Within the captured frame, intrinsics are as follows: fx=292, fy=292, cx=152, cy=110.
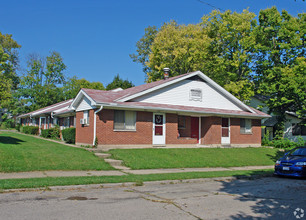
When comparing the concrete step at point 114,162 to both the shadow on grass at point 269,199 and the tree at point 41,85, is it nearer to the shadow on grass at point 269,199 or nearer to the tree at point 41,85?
the shadow on grass at point 269,199

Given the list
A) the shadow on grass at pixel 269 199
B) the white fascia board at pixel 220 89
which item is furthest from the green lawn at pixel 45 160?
the white fascia board at pixel 220 89

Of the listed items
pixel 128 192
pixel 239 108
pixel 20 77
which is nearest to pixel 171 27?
pixel 239 108

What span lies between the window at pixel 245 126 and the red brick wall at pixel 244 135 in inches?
12.8

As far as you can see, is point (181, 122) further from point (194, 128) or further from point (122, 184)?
point (122, 184)

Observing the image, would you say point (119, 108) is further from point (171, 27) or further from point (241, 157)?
point (171, 27)

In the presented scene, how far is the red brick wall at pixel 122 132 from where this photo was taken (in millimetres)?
18031

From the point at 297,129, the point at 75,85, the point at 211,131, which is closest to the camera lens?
the point at 211,131

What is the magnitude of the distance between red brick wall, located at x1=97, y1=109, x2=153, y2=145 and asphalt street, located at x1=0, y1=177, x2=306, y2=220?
851 cm

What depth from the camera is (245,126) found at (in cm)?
2514

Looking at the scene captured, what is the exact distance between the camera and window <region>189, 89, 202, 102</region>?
22.4m

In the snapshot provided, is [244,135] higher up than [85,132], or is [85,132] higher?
[85,132]

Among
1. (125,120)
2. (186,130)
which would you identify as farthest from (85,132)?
(186,130)

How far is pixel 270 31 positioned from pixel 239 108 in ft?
34.3

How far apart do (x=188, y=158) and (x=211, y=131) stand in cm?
637
